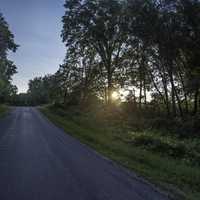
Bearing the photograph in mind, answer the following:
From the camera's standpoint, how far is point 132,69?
118 feet

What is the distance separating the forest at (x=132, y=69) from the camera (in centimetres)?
2328

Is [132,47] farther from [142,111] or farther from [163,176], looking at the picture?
[163,176]

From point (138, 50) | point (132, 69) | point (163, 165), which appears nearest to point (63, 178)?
point (163, 165)

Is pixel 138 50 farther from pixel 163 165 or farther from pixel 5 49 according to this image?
pixel 163 165

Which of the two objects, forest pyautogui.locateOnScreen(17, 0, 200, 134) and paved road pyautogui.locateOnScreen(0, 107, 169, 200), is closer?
paved road pyautogui.locateOnScreen(0, 107, 169, 200)

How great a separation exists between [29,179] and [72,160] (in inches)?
104

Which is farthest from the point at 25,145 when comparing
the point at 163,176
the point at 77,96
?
the point at 77,96

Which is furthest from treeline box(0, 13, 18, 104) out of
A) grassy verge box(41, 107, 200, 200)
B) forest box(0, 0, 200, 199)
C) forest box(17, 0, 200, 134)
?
grassy verge box(41, 107, 200, 200)

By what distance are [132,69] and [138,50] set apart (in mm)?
4184

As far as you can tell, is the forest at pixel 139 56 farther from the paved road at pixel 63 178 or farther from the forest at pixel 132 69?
the paved road at pixel 63 178

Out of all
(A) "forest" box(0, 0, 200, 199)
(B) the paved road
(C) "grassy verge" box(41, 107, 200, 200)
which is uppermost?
(A) "forest" box(0, 0, 200, 199)

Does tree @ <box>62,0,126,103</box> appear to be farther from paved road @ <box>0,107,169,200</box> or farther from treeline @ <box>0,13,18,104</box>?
paved road @ <box>0,107,169,200</box>

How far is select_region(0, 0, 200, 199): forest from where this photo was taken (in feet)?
76.4

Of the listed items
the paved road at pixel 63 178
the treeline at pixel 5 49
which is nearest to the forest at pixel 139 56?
the treeline at pixel 5 49
